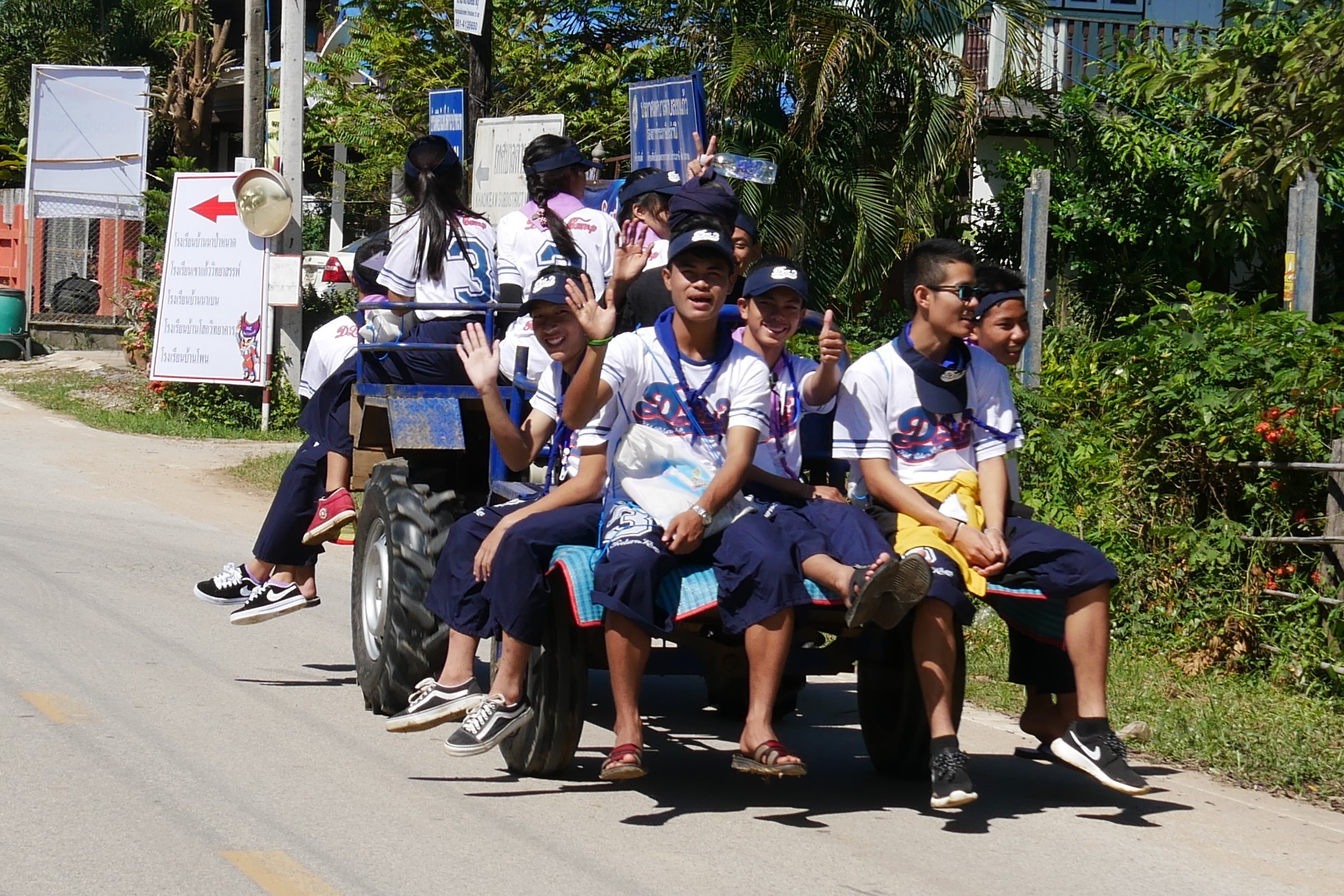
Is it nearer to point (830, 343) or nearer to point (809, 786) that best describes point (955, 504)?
point (830, 343)

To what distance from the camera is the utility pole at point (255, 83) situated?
2030 centimetres

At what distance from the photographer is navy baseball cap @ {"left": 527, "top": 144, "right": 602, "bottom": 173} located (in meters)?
7.44

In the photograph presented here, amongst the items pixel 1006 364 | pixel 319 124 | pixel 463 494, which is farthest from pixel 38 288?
pixel 1006 364

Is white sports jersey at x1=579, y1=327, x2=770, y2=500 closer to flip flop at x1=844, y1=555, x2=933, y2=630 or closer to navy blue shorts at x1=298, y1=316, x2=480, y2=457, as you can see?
flip flop at x1=844, y1=555, x2=933, y2=630

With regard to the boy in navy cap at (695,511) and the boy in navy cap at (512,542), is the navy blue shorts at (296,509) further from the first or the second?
the boy in navy cap at (695,511)

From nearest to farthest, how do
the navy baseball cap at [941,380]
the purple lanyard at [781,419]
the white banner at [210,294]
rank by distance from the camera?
the navy baseball cap at [941,380] → the purple lanyard at [781,419] → the white banner at [210,294]

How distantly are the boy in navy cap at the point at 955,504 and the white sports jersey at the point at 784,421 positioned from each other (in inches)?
9.4

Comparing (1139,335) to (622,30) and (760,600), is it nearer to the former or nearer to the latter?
(760,600)

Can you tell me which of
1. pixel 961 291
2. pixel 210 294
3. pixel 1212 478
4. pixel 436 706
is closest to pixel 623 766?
pixel 436 706

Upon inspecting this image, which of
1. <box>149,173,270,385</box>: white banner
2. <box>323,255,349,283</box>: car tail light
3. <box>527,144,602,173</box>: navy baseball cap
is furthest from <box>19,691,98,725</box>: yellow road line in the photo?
<box>149,173,270,385</box>: white banner

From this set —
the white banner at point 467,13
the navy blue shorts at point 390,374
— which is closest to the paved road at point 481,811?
the navy blue shorts at point 390,374

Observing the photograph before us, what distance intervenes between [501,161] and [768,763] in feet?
30.0

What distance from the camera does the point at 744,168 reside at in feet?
23.6

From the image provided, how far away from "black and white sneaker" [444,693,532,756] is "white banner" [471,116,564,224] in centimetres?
786
